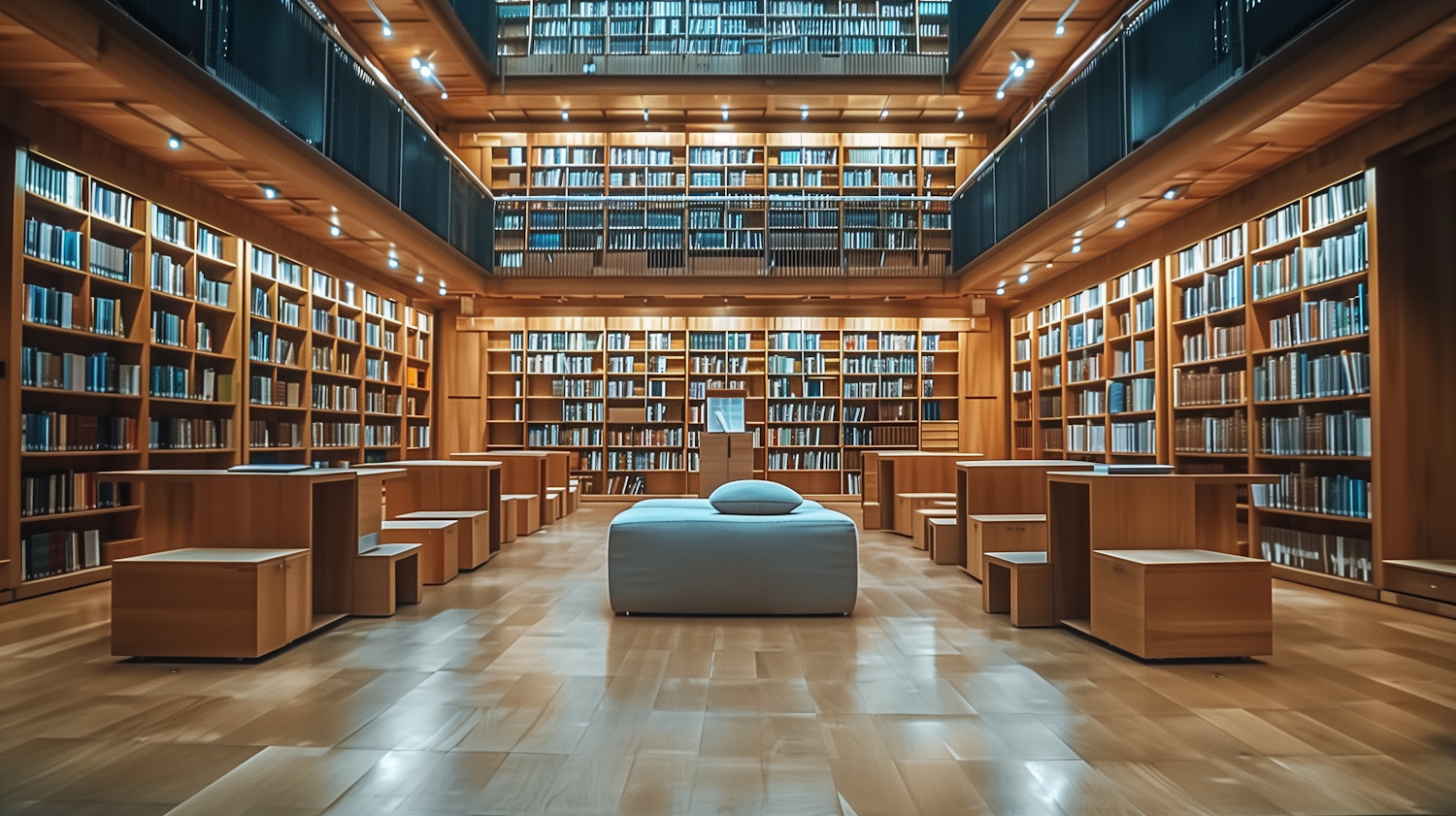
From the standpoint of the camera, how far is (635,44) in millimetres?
12008

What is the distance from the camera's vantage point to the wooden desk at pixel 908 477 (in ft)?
29.1

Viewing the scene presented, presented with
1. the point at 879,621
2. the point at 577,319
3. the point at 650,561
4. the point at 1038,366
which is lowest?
the point at 879,621

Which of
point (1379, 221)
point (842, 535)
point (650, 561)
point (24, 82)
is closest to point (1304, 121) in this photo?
point (1379, 221)

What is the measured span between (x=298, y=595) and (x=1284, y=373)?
5873mm

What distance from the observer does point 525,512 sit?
864 centimetres

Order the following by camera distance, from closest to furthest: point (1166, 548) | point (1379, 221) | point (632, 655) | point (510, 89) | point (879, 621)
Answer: point (632, 655), point (1166, 548), point (879, 621), point (1379, 221), point (510, 89)

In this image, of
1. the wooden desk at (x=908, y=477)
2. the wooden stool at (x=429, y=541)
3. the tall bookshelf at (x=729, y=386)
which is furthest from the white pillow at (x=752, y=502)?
the tall bookshelf at (x=729, y=386)

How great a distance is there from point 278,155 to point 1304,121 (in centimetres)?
629

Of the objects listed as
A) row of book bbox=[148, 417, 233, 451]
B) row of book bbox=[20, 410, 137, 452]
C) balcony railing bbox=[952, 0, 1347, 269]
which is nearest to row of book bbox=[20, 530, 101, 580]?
row of book bbox=[20, 410, 137, 452]

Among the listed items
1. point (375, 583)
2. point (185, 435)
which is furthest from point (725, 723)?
point (185, 435)

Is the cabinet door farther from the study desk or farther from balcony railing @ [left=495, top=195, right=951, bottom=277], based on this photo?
balcony railing @ [left=495, top=195, right=951, bottom=277]

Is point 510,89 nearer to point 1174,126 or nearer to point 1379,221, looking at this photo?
point 1174,126

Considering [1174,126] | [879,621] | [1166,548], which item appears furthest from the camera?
[1174,126]

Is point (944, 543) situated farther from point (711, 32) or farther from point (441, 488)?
point (711, 32)
